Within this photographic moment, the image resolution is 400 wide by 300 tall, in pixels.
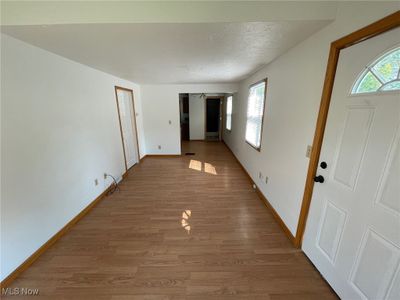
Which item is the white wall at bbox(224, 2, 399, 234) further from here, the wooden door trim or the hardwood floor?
the hardwood floor

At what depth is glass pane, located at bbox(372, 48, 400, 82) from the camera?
3.08ft

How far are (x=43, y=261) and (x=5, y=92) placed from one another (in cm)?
168

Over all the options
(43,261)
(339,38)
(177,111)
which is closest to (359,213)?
(339,38)

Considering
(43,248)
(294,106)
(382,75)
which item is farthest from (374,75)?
(43,248)

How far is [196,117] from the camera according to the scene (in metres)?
7.39

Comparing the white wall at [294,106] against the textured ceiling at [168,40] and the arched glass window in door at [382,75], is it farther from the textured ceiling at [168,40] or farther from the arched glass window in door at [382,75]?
the arched glass window in door at [382,75]

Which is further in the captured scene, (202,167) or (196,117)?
(196,117)

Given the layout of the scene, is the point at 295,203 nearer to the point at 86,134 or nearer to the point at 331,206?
the point at 331,206

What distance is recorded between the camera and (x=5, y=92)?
140 centimetres

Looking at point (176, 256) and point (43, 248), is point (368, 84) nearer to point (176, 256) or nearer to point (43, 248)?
point (176, 256)

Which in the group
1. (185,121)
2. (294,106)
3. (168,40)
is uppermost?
(168,40)

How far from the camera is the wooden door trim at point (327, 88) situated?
37.7 inches

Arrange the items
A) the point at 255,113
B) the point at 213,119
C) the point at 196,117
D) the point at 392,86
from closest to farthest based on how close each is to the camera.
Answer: the point at 392,86 → the point at 255,113 → the point at 196,117 → the point at 213,119

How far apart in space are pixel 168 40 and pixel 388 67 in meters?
1.65
